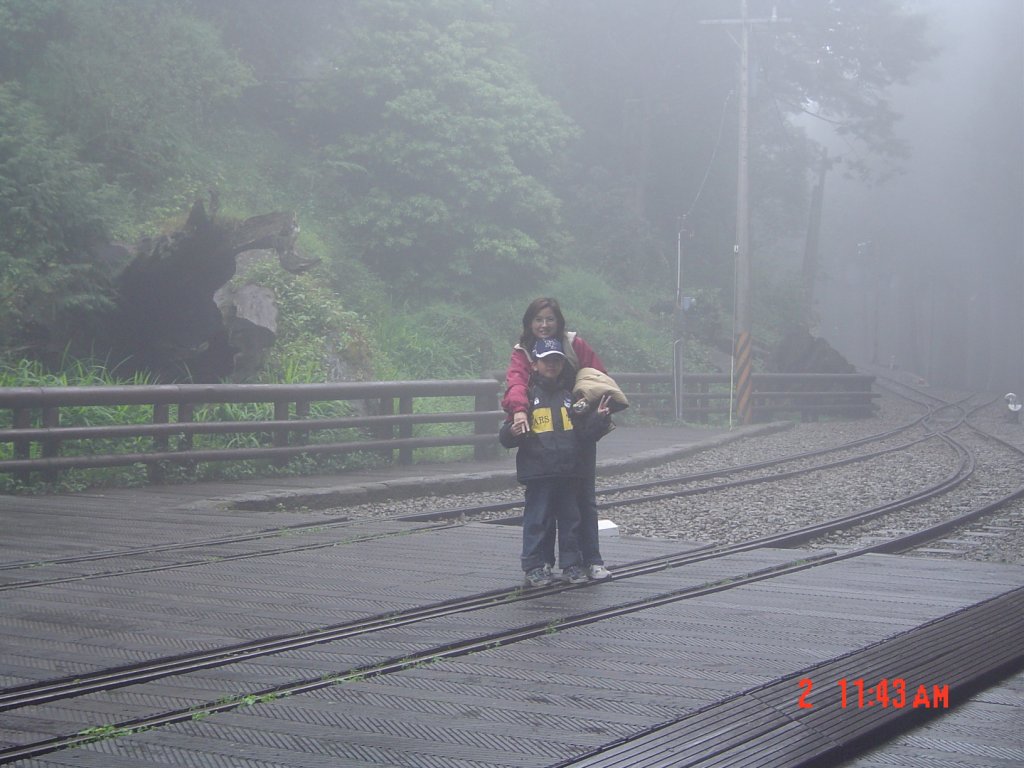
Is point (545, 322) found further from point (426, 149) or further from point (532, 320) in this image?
point (426, 149)

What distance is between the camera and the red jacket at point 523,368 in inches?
242

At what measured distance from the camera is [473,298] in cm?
2684

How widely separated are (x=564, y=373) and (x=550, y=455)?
46 centimetres

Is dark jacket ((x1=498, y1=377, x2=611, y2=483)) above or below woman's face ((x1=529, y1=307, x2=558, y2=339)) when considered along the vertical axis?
below

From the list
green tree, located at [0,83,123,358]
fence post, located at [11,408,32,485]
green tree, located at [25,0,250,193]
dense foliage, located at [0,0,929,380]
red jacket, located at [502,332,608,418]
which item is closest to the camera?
red jacket, located at [502,332,608,418]

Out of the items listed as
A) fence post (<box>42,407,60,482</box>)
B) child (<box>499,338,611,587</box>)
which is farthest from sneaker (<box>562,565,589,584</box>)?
fence post (<box>42,407,60,482</box>)

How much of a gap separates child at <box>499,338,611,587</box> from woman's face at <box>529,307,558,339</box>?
43 millimetres

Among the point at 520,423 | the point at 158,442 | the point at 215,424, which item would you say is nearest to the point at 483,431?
the point at 215,424

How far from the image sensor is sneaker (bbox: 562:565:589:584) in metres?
6.43

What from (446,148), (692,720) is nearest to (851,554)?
(692,720)

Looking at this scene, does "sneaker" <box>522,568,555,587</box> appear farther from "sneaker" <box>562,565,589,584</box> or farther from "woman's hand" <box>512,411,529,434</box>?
"woman's hand" <box>512,411,529,434</box>

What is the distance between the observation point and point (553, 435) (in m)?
6.19

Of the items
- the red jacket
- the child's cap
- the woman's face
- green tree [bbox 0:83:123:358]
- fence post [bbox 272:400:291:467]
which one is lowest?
fence post [bbox 272:400:291:467]

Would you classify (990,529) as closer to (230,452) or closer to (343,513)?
(343,513)
